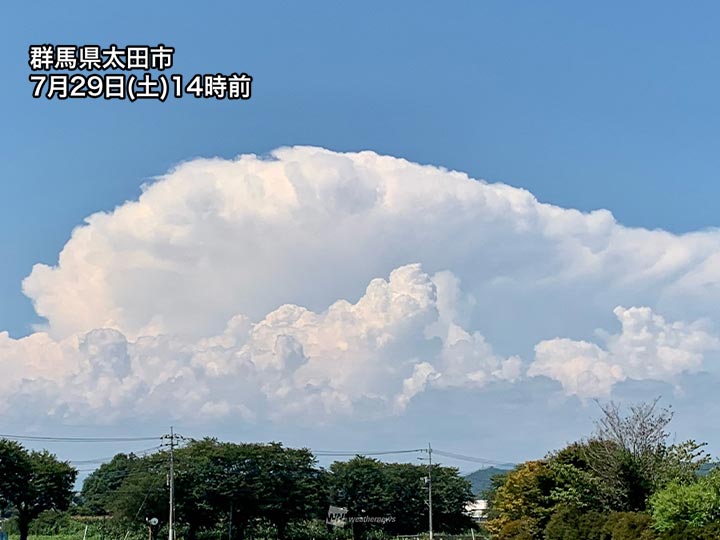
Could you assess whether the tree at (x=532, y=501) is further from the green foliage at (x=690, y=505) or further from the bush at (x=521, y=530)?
the green foliage at (x=690, y=505)

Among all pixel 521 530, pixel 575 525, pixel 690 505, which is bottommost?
pixel 521 530

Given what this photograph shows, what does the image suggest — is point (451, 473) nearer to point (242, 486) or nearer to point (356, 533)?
point (356, 533)

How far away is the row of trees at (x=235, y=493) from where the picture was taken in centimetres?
6412

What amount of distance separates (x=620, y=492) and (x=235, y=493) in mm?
35121

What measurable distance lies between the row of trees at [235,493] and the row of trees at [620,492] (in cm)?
2671

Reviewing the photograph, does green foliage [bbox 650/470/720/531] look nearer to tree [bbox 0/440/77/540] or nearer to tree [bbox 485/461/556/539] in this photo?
tree [bbox 485/461/556/539]

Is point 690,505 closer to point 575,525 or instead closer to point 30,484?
point 575,525

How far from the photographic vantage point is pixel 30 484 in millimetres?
64125

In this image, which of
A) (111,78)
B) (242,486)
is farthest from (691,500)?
(242,486)

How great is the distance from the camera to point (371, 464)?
76812 millimetres

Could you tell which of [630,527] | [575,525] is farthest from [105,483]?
[630,527]

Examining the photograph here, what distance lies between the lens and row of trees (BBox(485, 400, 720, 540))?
1088 inches

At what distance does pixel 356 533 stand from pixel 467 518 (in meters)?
10.3

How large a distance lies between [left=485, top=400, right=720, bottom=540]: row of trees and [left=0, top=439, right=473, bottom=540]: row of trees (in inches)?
1052
